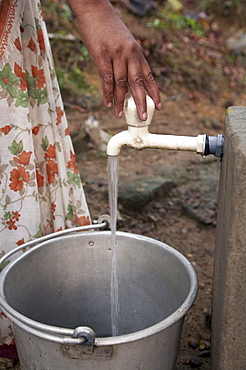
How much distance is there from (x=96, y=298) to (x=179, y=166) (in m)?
1.70

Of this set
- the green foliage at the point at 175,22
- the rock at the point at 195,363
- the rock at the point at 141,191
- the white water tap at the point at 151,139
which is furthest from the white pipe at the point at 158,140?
the green foliage at the point at 175,22

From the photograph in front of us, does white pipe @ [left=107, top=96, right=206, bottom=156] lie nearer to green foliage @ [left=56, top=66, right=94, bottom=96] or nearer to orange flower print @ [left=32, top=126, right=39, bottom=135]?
orange flower print @ [left=32, top=126, right=39, bottom=135]

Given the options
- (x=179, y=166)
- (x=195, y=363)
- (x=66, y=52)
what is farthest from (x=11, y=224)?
(x=66, y=52)

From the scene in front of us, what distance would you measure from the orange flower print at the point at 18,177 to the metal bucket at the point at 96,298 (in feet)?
0.75

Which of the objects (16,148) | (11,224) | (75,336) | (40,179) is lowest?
(75,336)

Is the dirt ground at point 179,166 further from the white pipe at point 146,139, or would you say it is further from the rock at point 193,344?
the white pipe at point 146,139

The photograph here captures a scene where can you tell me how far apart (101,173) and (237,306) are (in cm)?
203

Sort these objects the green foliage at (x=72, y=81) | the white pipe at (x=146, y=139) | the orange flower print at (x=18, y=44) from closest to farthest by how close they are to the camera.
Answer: the white pipe at (x=146, y=139) < the orange flower print at (x=18, y=44) < the green foliage at (x=72, y=81)

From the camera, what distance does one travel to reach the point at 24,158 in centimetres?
156

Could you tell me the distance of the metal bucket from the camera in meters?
1.12

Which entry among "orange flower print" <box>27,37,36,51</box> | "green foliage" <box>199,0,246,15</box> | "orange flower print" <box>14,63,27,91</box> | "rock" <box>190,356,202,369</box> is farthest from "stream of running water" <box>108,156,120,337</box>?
"green foliage" <box>199,0,246,15</box>

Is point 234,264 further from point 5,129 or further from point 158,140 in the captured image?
point 5,129

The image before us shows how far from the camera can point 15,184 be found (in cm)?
157

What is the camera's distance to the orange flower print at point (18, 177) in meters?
1.56
